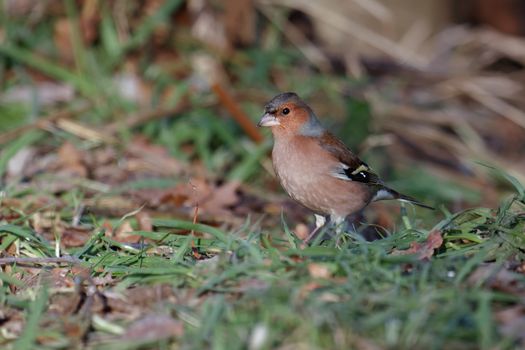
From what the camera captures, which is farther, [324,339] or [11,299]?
[11,299]

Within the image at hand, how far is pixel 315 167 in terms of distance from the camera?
16.5ft

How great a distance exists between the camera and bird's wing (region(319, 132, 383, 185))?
5.11 meters

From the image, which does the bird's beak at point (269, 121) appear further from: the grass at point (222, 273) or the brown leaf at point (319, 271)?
the brown leaf at point (319, 271)

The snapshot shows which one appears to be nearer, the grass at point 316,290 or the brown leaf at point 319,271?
the grass at point 316,290

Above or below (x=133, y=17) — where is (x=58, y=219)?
below

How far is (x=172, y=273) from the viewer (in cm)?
368

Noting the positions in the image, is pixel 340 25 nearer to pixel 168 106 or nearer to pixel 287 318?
pixel 168 106

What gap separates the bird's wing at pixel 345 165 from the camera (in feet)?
16.8

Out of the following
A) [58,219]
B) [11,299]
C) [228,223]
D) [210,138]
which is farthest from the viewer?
[210,138]

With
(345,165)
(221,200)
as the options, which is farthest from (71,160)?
(345,165)

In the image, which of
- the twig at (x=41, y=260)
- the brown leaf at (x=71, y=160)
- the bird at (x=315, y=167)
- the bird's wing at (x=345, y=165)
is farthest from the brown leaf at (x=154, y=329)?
the brown leaf at (x=71, y=160)

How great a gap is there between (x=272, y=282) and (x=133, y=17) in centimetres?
502

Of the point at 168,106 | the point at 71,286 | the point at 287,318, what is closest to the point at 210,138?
the point at 168,106

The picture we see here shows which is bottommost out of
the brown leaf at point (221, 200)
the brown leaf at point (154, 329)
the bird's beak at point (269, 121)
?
the brown leaf at point (221, 200)
